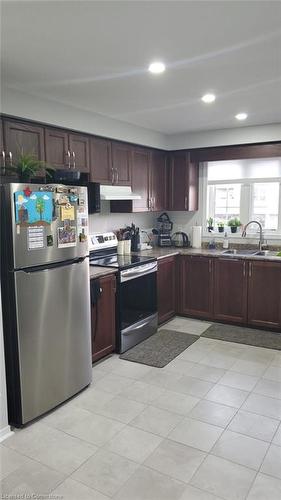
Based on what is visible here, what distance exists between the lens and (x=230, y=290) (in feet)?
15.2

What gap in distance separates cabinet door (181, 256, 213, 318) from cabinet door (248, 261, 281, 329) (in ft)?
1.66

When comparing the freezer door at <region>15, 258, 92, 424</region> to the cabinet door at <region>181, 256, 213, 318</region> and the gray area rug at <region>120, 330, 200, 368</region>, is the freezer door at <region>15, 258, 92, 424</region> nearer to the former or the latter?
the gray area rug at <region>120, 330, 200, 368</region>

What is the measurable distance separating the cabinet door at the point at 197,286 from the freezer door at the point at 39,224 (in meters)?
2.20

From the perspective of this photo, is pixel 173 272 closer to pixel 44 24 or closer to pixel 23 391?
pixel 23 391

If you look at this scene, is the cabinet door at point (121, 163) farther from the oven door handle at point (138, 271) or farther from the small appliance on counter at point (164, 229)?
the small appliance on counter at point (164, 229)

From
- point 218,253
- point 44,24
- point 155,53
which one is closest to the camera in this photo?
point 44,24

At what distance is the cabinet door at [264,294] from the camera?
4344 mm

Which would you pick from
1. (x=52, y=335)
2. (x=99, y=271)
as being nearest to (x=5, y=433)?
(x=52, y=335)

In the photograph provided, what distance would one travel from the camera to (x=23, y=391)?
2605mm

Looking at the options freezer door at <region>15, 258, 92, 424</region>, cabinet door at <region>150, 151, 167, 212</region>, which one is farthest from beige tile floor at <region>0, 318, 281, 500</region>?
cabinet door at <region>150, 151, 167, 212</region>

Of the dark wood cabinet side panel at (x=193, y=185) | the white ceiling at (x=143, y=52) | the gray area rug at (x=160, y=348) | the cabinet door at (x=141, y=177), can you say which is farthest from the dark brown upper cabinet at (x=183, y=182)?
the gray area rug at (x=160, y=348)

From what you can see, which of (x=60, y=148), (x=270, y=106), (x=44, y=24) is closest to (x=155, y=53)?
(x=44, y=24)

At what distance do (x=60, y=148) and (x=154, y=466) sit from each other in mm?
2681

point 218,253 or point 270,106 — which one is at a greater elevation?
point 270,106
